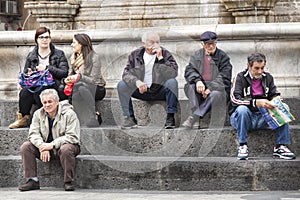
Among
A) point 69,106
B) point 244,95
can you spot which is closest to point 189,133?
point 244,95

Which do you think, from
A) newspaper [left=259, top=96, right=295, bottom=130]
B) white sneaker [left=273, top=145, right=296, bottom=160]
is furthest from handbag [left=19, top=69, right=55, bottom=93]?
white sneaker [left=273, top=145, right=296, bottom=160]

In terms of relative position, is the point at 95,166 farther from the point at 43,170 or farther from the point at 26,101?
the point at 26,101

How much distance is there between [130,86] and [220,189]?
177cm

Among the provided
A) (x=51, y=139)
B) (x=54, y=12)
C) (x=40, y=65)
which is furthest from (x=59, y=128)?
(x=54, y=12)

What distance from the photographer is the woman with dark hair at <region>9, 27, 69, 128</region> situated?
1109cm

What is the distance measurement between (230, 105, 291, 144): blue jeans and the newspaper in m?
0.07

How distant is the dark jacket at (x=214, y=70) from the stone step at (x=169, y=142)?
55cm

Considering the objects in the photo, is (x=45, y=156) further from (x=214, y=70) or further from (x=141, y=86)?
(x=214, y=70)

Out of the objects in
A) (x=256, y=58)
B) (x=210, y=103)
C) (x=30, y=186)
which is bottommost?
(x=30, y=186)

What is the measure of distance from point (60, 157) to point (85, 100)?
1241 mm

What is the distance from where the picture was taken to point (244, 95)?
1024 centimetres

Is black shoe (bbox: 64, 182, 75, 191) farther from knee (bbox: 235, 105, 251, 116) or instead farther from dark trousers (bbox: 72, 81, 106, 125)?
knee (bbox: 235, 105, 251, 116)

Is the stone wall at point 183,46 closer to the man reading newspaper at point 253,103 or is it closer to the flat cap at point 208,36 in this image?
the flat cap at point 208,36

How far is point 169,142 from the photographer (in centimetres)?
1045
